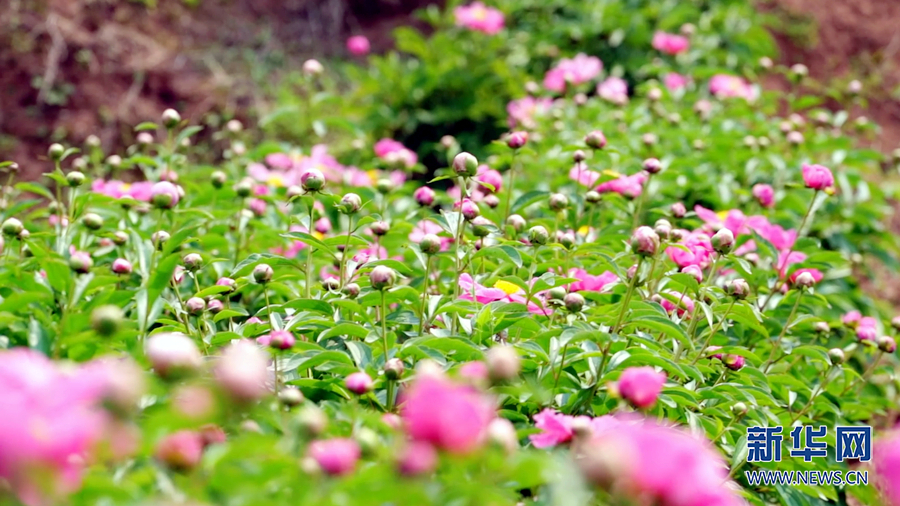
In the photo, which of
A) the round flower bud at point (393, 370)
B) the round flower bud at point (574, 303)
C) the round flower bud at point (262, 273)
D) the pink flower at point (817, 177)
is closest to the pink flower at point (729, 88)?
the pink flower at point (817, 177)

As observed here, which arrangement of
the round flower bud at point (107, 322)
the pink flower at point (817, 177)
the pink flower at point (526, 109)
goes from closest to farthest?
the round flower bud at point (107, 322) → the pink flower at point (817, 177) → the pink flower at point (526, 109)

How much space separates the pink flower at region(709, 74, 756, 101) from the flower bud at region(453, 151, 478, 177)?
2.22 m

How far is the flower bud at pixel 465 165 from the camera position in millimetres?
Result: 1432

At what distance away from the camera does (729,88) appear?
11.2 ft

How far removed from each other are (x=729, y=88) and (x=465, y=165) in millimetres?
2307

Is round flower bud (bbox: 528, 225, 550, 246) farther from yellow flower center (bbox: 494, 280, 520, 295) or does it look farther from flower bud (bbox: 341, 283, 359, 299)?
flower bud (bbox: 341, 283, 359, 299)

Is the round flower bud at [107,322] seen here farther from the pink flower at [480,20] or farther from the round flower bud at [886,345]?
the pink flower at [480,20]

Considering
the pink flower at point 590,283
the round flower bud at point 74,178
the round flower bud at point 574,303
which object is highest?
the round flower bud at point 74,178

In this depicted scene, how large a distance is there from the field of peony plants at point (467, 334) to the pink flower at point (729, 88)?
0.23 meters

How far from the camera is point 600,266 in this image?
1658 mm

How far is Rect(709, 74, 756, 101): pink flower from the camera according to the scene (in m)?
3.39

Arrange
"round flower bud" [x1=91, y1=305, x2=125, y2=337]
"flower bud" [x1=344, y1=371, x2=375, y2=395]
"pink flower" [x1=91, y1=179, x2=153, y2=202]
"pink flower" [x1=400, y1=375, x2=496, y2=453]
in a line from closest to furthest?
"pink flower" [x1=400, y1=375, x2=496, y2=453] < "round flower bud" [x1=91, y1=305, x2=125, y2=337] < "flower bud" [x1=344, y1=371, x2=375, y2=395] < "pink flower" [x1=91, y1=179, x2=153, y2=202]

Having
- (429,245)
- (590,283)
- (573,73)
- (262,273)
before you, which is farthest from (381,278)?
(573,73)

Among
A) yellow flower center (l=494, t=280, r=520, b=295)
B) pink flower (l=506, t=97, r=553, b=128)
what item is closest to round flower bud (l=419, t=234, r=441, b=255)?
yellow flower center (l=494, t=280, r=520, b=295)
